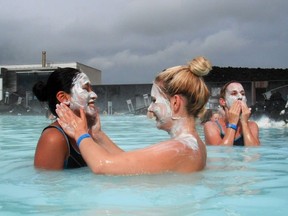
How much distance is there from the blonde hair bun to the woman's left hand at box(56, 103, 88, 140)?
3.22 feet

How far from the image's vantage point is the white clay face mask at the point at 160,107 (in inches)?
139

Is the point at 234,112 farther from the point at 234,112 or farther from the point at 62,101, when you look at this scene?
the point at 62,101

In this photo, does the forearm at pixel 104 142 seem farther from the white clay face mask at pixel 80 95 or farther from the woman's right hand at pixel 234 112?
the woman's right hand at pixel 234 112

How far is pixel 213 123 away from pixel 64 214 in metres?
4.20

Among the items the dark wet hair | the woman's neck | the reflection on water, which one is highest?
the dark wet hair

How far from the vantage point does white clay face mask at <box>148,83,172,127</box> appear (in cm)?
354

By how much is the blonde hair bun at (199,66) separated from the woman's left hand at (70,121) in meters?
0.98

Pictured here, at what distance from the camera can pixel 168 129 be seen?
3.59 meters

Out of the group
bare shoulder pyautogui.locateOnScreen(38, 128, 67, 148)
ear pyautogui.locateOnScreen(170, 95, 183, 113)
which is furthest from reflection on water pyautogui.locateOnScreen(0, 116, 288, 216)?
ear pyautogui.locateOnScreen(170, 95, 183, 113)

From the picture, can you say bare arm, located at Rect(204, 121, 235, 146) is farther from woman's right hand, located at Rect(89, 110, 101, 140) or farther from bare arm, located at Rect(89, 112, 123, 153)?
woman's right hand, located at Rect(89, 110, 101, 140)

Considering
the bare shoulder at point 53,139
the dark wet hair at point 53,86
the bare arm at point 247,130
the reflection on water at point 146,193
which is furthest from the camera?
the bare arm at point 247,130

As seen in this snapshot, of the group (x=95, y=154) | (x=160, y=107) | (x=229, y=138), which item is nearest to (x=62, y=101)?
(x=95, y=154)

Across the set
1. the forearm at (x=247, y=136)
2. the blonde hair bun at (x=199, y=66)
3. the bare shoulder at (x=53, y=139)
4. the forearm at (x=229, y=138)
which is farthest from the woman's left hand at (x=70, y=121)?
the forearm at (x=247, y=136)

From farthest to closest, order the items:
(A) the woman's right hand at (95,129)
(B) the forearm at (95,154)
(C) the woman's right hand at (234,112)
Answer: (C) the woman's right hand at (234,112)
(A) the woman's right hand at (95,129)
(B) the forearm at (95,154)
